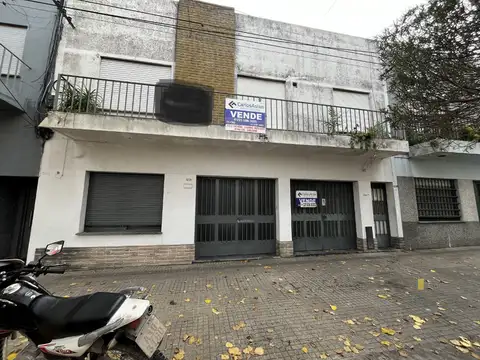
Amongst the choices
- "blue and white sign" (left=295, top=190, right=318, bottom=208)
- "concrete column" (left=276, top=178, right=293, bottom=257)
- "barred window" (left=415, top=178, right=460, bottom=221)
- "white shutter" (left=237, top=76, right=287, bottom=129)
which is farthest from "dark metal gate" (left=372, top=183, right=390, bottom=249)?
"white shutter" (left=237, top=76, right=287, bottom=129)

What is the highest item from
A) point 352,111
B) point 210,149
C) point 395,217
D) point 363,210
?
point 352,111

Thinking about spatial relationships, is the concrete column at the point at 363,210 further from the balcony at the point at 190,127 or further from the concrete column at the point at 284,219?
the concrete column at the point at 284,219

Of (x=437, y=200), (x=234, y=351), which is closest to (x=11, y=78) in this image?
(x=234, y=351)

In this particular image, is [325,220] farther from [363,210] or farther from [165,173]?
[165,173]

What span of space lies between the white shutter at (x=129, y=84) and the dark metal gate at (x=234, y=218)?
2.76 metres

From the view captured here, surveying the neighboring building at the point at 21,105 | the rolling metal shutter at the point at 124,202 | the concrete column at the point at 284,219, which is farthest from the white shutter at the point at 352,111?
the neighboring building at the point at 21,105

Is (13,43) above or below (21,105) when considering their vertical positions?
above

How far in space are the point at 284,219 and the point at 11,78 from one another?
8.11 metres

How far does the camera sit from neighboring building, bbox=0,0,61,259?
5.69 meters

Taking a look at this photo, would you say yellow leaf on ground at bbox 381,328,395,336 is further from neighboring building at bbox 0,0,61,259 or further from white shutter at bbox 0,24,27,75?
white shutter at bbox 0,24,27,75

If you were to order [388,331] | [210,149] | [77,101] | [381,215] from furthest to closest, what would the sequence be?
[381,215] → [210,149] → [77,101] → [388,331]

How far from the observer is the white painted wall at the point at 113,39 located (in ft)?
20.8

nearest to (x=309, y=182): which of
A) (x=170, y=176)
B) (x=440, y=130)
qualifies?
(x=440, y=130)

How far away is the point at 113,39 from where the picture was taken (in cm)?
665
